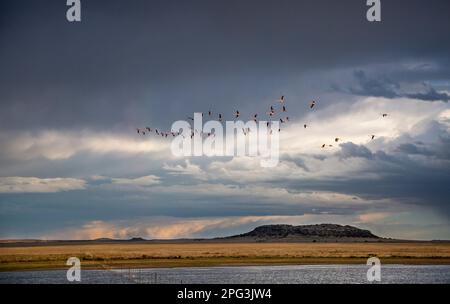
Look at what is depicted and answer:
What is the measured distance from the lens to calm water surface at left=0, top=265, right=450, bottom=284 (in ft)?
227

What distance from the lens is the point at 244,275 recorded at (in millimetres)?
74812

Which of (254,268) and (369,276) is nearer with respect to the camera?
(369,276)

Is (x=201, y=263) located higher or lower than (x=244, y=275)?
lower

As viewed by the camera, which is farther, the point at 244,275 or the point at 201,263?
the point at 201,263

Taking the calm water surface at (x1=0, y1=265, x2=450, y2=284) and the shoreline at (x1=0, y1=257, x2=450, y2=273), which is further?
Result: the shoreline at (x1=0, y1=257, x2=450, y2=273)

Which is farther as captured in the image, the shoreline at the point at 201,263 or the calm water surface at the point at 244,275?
the shoreline at the point at 201,263

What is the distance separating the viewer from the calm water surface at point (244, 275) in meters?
69.1
